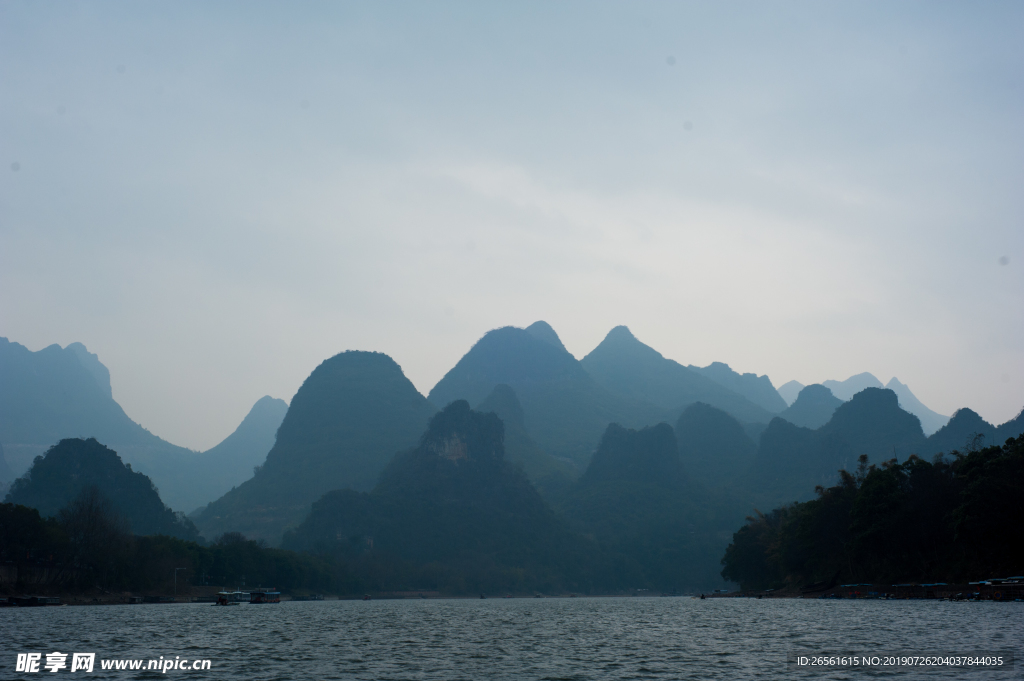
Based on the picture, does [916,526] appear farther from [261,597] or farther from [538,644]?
[261,597]

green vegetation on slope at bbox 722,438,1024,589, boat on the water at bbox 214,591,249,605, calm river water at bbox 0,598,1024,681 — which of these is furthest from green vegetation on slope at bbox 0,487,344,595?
green vegetation on slope at bbox 722,438,1024,589

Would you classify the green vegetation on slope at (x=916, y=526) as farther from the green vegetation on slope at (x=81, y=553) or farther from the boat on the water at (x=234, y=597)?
the green vegetation on slope at (x=81, y=553)

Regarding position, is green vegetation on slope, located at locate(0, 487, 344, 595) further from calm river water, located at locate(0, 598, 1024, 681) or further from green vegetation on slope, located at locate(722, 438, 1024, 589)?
green vegetation on slope, located at locate(722, 438, 1024, 589)

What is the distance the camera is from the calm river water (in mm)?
53469

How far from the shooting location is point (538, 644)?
76.1 meters

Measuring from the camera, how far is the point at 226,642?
7712 centimetres

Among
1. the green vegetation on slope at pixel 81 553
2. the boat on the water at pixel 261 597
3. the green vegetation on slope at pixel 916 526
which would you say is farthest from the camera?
the boat on the water at pixel 261 597

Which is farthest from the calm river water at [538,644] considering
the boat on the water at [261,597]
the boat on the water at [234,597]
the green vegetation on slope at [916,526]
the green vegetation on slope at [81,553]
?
the boat on the water at [261,597]

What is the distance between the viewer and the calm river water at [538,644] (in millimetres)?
53469

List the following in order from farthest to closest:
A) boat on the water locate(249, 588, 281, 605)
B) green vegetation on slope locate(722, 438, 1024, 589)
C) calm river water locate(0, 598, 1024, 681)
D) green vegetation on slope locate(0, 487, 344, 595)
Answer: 1. boat on the water locate(249, 588, 281, 605)
2. green vegetation on slope locate(0, 487, 344, 595)
3. green vegetation on slope locate(722, 438, 1024, 589)
4. calm river water locate(0, 598, 1024, 681)

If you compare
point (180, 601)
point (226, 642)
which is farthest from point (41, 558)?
point (226, 642)

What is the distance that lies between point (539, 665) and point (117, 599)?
482ft

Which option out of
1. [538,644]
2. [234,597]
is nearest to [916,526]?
[538,644]

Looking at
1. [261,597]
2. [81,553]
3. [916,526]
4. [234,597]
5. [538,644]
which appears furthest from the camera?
[261,597]
